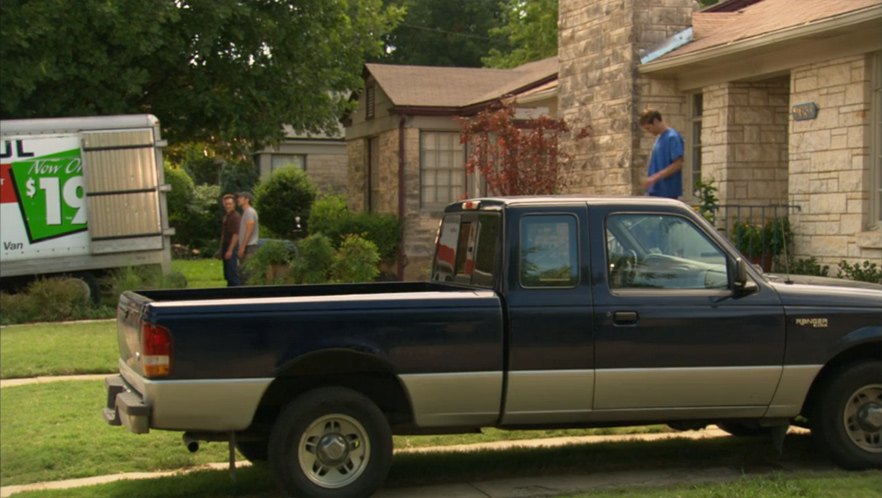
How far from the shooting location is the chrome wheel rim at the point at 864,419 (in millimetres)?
7355

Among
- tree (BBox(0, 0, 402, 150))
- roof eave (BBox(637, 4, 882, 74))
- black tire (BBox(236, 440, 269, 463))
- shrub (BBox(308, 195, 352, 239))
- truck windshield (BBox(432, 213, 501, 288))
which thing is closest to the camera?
truck windshield (BBox(432, 213, 501, 288))

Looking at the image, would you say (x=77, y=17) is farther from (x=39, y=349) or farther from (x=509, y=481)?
(x=509, y=481)

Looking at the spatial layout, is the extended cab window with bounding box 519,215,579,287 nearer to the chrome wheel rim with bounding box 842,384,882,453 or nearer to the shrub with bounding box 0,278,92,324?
the chrome wheel rim with bounding box 842,384,882,453

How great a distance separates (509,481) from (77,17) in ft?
45.8

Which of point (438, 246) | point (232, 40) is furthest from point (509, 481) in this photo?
point (232, 40)

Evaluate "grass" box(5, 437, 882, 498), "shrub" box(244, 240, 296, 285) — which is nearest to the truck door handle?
"grass" box(5, 437, 882, 498)

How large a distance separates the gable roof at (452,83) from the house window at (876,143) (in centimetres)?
936

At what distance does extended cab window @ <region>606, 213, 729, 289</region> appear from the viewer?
7.29 metres

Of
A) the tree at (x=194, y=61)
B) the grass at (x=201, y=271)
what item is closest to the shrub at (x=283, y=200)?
the grass at (x=201, y=271)

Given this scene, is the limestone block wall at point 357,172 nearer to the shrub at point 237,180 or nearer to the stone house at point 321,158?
the stone house at point 321,158

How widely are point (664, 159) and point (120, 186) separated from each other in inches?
425

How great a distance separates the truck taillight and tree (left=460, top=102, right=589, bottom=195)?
9.43 metres

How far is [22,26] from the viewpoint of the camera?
18344mm

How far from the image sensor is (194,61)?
21.7 metres
